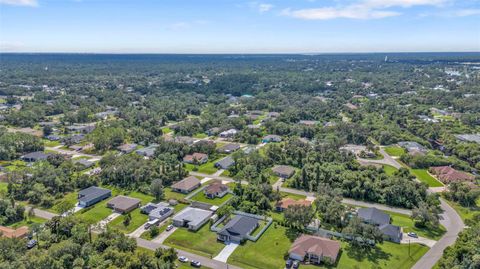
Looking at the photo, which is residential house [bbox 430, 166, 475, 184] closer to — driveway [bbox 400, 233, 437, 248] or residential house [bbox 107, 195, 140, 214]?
driveway [bbox 400, 233, 437, 248]

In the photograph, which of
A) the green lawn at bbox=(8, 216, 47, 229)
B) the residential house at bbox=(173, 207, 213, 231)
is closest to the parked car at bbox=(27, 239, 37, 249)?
the green lawn at bbox=(8, 216, 47, 229)

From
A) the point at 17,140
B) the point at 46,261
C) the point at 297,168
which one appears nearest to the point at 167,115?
the point at 17,140

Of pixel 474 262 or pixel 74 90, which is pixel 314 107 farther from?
pixel 74 90

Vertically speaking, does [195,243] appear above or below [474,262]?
below

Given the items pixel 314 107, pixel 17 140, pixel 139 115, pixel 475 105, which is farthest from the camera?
pixel 314 107

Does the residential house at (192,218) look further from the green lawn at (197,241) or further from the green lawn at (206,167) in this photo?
the green lawn at (206,167)

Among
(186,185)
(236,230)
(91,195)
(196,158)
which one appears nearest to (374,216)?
→ (236,230)
